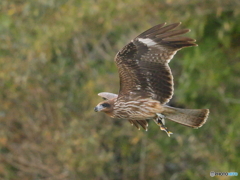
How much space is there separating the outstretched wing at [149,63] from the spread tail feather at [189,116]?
0.18 m

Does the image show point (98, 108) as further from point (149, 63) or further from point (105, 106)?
point (149, 63)

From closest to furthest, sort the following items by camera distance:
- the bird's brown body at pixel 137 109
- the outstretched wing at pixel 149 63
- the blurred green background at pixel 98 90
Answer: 1. the outstretched wing at pixel 149 63
2. the bird's brown body at pixel 137 109
3. the blurred green background at pixel 98 90

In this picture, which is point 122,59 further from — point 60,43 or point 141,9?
point 60,43

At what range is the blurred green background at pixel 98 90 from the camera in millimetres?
10367

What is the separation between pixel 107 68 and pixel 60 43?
1.16 metres

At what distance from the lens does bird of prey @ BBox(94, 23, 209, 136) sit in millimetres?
6250

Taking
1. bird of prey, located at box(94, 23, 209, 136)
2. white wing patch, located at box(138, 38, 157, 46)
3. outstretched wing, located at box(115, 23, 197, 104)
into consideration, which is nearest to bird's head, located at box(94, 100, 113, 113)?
bird of prey, located at box(94, 23, 209, 136)

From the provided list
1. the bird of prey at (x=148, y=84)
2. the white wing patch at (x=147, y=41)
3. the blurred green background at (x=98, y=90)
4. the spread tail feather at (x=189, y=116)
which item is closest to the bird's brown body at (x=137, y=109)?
the bird of prey at (x=148, y=84)

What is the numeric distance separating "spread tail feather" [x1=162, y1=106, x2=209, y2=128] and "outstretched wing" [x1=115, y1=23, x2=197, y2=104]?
7.2 inches

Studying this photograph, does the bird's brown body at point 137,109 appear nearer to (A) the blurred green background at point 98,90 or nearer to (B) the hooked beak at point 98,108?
(B) the hooked beak at point 98,108

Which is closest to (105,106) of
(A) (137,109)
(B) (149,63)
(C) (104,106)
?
(C) (104,106)

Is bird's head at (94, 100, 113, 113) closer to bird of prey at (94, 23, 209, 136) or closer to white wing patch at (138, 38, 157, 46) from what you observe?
bird of prey at (94, 23, 209, 136)

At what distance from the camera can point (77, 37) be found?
1198cm

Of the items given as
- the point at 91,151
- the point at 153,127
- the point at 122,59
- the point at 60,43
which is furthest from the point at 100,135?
the point at 122,59
